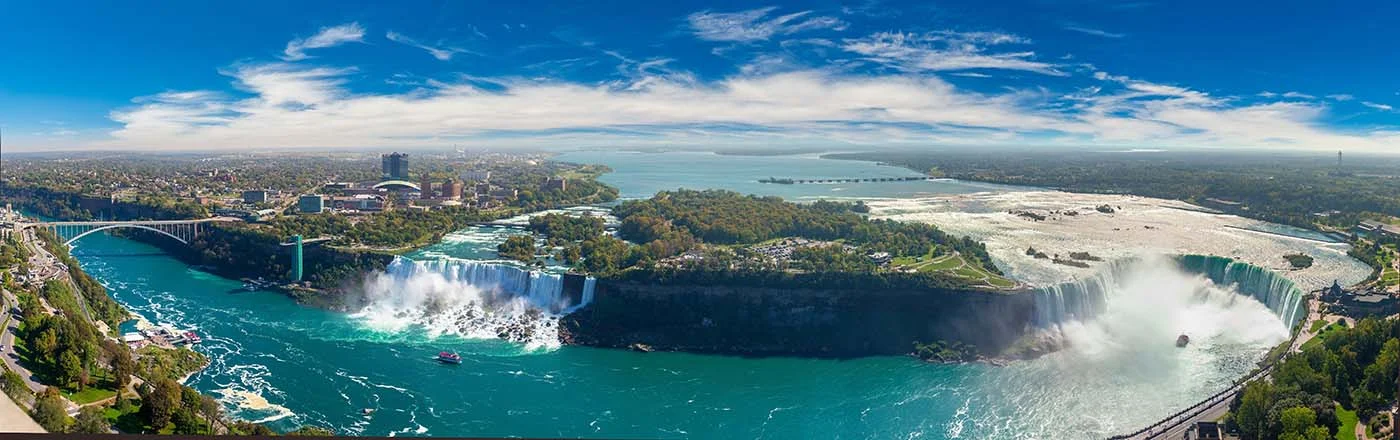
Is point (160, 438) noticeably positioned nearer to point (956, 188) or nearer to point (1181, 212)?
point (1181, 212)

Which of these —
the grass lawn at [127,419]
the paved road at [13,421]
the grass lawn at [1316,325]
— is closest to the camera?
the paved road at [13,421]

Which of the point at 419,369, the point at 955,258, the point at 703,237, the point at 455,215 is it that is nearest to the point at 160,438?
the point at 419,369

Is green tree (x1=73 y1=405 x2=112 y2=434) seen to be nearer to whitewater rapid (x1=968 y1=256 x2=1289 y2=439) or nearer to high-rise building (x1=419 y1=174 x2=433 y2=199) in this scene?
whitewater rapid (x1=968 y1=256 x2=1289 y2=439)

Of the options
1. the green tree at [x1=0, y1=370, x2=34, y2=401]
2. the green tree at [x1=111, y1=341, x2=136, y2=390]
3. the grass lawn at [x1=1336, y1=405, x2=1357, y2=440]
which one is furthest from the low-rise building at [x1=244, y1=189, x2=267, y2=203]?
the grass lawn at [x1=1336, y1=405, x2=1357, y2=440]

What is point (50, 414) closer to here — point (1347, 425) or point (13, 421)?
point (13, 421)

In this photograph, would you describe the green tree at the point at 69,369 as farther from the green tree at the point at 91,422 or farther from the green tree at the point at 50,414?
the green tree at the point at 50,414

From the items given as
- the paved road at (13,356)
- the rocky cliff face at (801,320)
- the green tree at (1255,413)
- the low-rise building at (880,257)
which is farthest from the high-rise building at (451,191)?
the green tree at (1255,413)
